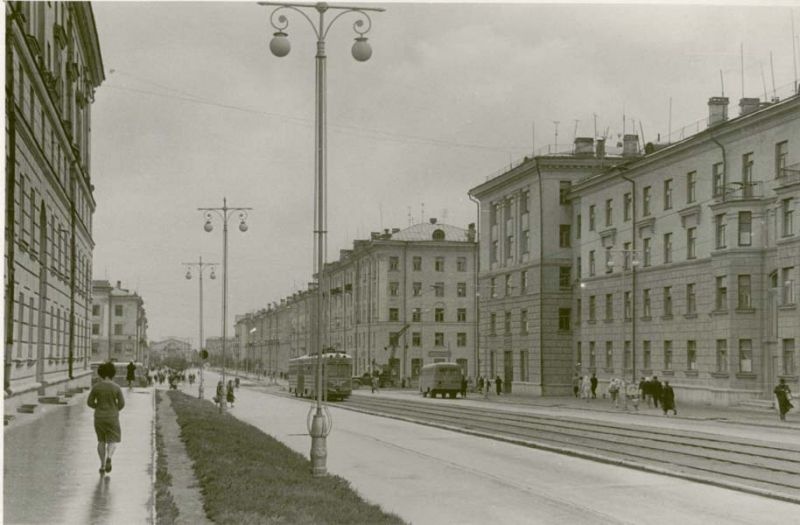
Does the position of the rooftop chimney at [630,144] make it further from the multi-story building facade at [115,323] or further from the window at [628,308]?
the multi-story building facade at [115,323]

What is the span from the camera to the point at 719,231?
46594 millimetres

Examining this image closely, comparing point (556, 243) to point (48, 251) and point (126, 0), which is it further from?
point (126, 0)

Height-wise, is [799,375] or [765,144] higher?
[765,144]

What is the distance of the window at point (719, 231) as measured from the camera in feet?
152

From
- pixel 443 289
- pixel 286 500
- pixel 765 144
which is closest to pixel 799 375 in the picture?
pixel 765 144

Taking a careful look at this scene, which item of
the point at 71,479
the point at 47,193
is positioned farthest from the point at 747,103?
the point at 71,479

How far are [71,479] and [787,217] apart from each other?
33.4m

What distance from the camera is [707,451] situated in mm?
23797

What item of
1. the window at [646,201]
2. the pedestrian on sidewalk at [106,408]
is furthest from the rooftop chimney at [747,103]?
the pedestrian on sidewalk at [106,408]

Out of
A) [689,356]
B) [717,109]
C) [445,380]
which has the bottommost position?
[445,380]

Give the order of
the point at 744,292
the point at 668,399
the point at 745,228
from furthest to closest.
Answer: the point at 744,292 → the point at 745,228 → the point at 668,399

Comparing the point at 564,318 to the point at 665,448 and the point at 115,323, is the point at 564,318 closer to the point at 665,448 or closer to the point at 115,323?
the point at 665,448

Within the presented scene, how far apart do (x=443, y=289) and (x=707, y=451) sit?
7989 cm

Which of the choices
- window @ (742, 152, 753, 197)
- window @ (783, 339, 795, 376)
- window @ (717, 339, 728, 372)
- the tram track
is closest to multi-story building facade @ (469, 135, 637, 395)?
window @ (717, 339, 728, 372)
